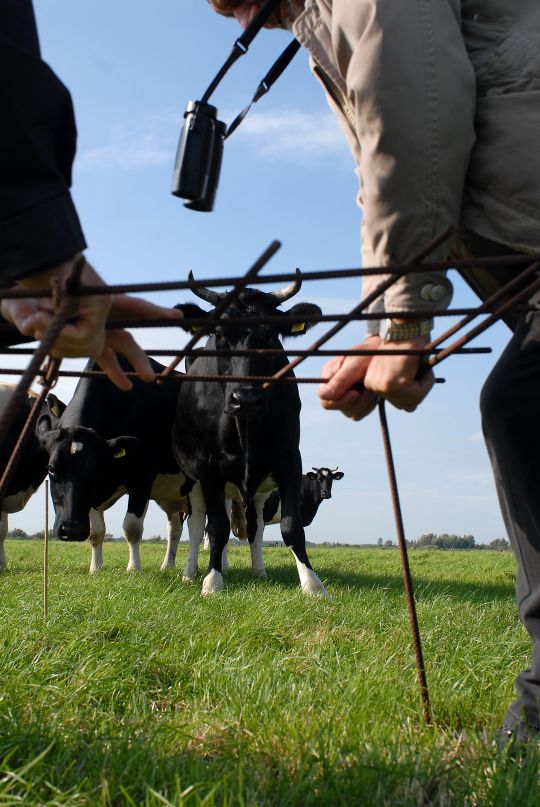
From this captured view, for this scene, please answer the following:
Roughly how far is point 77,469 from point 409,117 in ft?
22.1

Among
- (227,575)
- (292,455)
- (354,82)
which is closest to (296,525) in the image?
(292,455)

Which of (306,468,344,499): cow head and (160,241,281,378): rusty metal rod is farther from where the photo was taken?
(306,468,344,499): cow head

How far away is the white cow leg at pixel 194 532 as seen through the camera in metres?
8.23

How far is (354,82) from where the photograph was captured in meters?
1.77

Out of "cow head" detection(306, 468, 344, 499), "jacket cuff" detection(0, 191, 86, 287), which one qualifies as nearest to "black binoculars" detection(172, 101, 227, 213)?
"jacket cuff" detection(0, 191, 86, 287)

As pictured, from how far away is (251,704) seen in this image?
2.24 meters

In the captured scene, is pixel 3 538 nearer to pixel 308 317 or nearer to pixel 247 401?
pixel 247 401

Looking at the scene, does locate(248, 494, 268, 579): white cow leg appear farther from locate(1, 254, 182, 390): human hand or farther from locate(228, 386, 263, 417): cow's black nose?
locate(1, 254, 182, 390): human hand

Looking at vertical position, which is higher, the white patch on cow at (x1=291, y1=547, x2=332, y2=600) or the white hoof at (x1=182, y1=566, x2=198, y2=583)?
the white hoof at (x1=182, y1=566, x2=198, y2=583)

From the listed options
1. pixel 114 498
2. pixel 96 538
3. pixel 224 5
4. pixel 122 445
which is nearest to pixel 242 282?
pixel 224 5

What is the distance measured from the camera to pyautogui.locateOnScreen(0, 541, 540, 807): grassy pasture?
1.63m

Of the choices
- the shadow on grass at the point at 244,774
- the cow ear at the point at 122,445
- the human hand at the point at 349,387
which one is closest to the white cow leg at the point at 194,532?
the cow ear at the point at 122,445

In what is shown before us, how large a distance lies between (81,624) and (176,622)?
1.54ft

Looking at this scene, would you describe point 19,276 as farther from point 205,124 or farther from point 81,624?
point 81,624
